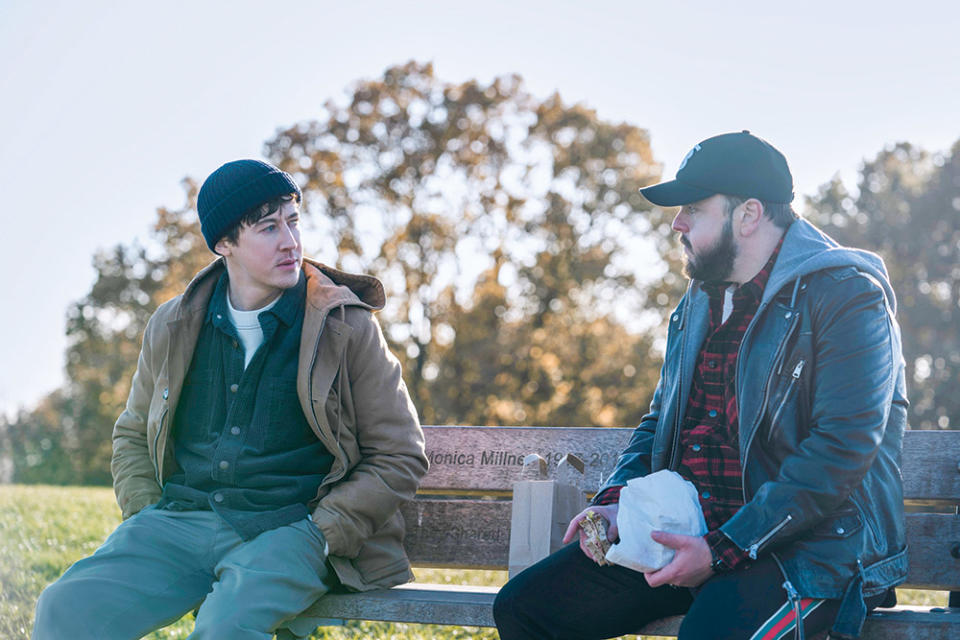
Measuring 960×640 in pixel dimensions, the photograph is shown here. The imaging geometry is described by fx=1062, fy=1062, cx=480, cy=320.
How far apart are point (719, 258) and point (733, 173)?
0.27 m

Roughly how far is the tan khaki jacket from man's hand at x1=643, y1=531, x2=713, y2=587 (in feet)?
3.64

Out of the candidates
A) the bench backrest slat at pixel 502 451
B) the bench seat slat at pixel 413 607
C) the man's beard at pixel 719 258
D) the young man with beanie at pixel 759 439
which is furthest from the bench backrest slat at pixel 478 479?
the man's beard at pixel 719 258

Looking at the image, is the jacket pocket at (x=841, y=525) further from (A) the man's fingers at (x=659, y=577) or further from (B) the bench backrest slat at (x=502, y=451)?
(B) the bench backrest slat at (x=502, y=451)

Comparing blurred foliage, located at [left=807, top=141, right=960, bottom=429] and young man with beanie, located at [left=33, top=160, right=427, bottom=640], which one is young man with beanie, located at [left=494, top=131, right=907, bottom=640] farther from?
blurred foliage, located at [left=807, top=141, right=960, bottom=429]

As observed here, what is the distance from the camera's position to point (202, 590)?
3664mm

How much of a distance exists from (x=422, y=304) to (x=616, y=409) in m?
4.95

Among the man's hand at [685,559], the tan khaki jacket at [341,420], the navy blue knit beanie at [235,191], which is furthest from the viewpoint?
the navy blue knit beanie at [235,191]

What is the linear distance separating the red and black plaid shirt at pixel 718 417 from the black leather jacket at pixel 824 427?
0.44ft

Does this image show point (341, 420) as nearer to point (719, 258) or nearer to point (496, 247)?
point (719, 258)

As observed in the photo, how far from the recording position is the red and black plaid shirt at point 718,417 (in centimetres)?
323

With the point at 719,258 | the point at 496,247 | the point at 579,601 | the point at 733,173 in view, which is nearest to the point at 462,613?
the point at 579,601

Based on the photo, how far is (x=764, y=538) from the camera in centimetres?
285

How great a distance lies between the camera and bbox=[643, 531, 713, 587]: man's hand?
9.66 ft

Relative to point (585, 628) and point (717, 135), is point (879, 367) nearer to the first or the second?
point (717, 135)
